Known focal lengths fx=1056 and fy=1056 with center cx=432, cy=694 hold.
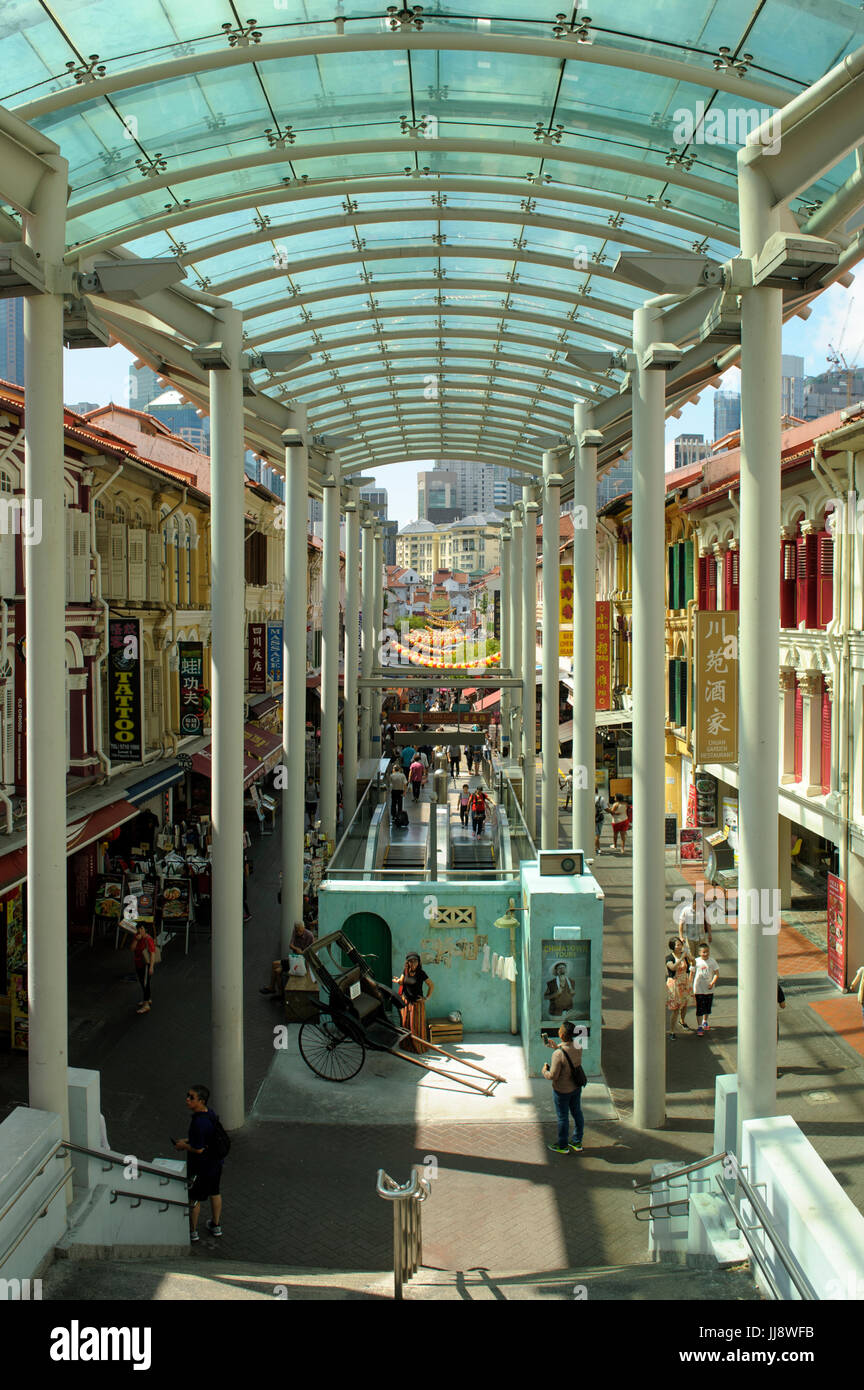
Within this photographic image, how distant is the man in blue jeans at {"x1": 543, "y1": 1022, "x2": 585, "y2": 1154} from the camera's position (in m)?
10.0

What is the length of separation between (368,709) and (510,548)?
7.28 meters

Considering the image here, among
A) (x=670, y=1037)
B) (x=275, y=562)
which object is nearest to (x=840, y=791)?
(x=670, y=1037)

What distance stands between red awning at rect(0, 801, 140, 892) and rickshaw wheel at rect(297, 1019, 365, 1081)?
3.68m

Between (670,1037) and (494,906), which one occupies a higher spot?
(494,906)

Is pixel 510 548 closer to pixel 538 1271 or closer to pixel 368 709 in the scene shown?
pixel 368 709

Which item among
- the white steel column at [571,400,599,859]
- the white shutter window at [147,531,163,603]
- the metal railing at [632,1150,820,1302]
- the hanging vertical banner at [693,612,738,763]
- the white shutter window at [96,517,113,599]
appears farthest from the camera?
the white shutter window at [147,531,163,603]

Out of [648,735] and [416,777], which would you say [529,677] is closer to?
[416,777]

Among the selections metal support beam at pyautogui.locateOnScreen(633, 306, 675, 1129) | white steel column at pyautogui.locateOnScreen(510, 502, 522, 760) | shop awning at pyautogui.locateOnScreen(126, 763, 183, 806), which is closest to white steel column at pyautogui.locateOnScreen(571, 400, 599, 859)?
metal support beam at pyautogui.locateOnScreen(633, 306, 675, 1129)

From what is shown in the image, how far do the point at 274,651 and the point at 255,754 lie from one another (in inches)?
135

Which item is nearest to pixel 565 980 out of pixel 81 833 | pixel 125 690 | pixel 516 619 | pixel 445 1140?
pixel 445 1140

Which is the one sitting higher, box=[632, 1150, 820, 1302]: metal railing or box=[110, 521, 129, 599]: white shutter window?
box=[110, 521, 129, 599]: white shutter window

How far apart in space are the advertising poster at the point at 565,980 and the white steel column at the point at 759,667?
410 cm

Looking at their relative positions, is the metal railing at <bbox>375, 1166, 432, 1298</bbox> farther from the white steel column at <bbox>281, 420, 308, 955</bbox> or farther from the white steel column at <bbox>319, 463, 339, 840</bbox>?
the white steel column at <bbox>319, 463, 339, 840</bbox>

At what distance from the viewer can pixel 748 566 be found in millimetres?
8039
